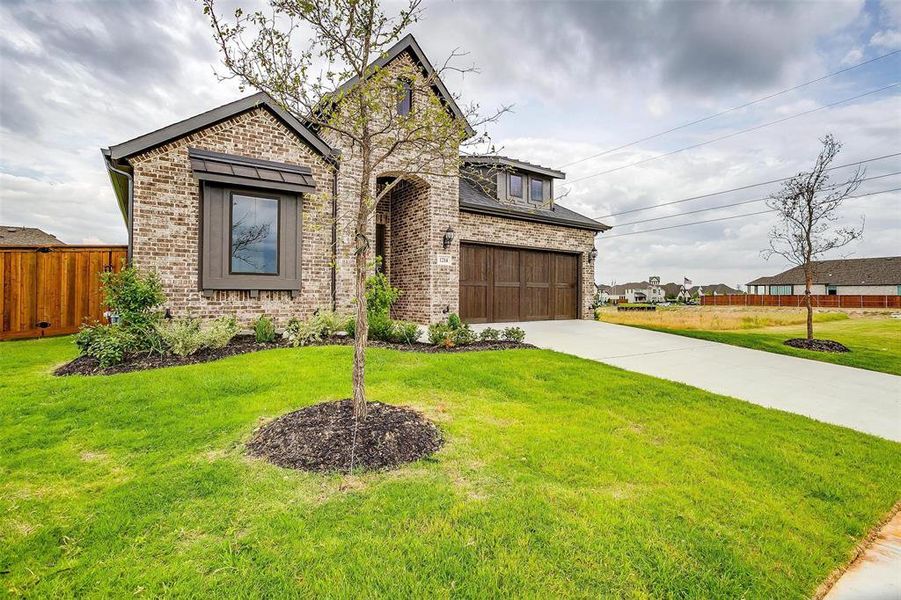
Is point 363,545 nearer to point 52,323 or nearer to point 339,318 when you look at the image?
point 339,318

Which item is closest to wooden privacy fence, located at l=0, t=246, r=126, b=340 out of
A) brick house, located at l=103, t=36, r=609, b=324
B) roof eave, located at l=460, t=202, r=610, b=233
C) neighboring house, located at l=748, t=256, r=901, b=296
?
brick house, located at l=103, t=36, r=609, b=324

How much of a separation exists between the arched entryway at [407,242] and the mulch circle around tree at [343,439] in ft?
23.2

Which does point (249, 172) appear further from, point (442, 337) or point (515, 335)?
point (515, 335)

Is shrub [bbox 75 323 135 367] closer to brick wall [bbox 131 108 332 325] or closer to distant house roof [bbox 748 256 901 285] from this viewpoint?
brick wall [bbox 131 108 332 325]

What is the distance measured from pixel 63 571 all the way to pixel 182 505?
0.59 metres

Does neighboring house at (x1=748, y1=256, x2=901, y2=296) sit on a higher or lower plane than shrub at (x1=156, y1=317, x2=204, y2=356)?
higher

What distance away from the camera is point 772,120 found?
16594 mm

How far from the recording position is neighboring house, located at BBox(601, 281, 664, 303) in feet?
298

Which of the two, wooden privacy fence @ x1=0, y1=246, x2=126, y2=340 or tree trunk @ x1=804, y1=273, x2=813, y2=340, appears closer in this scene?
wooden privacy fence @ x1=0, y1=246, x2=126, y2=340

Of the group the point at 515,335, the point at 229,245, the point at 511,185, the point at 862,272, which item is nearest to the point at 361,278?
the point at 515,335

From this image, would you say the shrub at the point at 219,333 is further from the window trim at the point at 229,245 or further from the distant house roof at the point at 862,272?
the distant house roof at the point at 862,272

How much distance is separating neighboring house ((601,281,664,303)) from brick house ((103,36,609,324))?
8352cm

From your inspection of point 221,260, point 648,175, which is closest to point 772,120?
point 648,175

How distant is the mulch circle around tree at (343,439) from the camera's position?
3.11 meters
